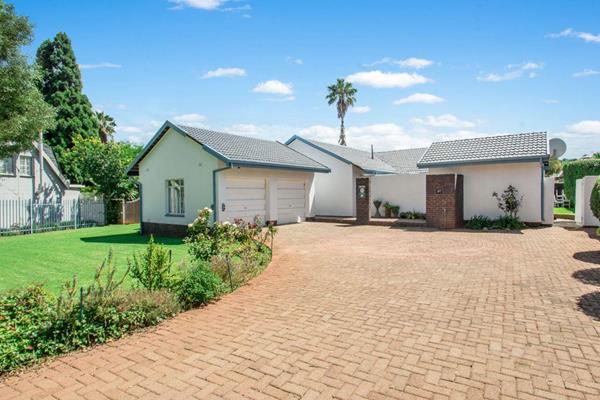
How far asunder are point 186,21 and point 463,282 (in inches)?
409

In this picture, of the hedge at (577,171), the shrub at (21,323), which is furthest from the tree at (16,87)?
the hedge at (577,171)

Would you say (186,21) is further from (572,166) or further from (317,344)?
(572,166)

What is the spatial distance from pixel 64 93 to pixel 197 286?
1380 inches

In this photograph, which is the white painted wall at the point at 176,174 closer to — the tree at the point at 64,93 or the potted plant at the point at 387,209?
the potted plant at the point at 387,209

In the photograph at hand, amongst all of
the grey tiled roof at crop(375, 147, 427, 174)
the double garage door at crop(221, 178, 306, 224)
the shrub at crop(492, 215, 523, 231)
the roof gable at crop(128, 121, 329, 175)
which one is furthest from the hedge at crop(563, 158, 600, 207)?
the double garage door at crop(221, 178, 306, 224)

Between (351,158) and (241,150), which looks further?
(351,158)

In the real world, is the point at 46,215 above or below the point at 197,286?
above

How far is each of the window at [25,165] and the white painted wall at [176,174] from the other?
996 centimetres

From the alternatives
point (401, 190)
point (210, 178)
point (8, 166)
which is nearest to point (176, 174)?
point (210, 178)

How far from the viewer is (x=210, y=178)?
16.0 meters

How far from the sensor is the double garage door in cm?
1678

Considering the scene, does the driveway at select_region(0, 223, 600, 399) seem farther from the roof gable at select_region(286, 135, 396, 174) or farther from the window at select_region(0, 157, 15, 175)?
the window at select_region(0, 157, 15, 175)

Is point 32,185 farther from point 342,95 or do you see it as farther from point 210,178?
point 342,95

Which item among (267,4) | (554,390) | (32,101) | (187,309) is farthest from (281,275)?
(32,101)
